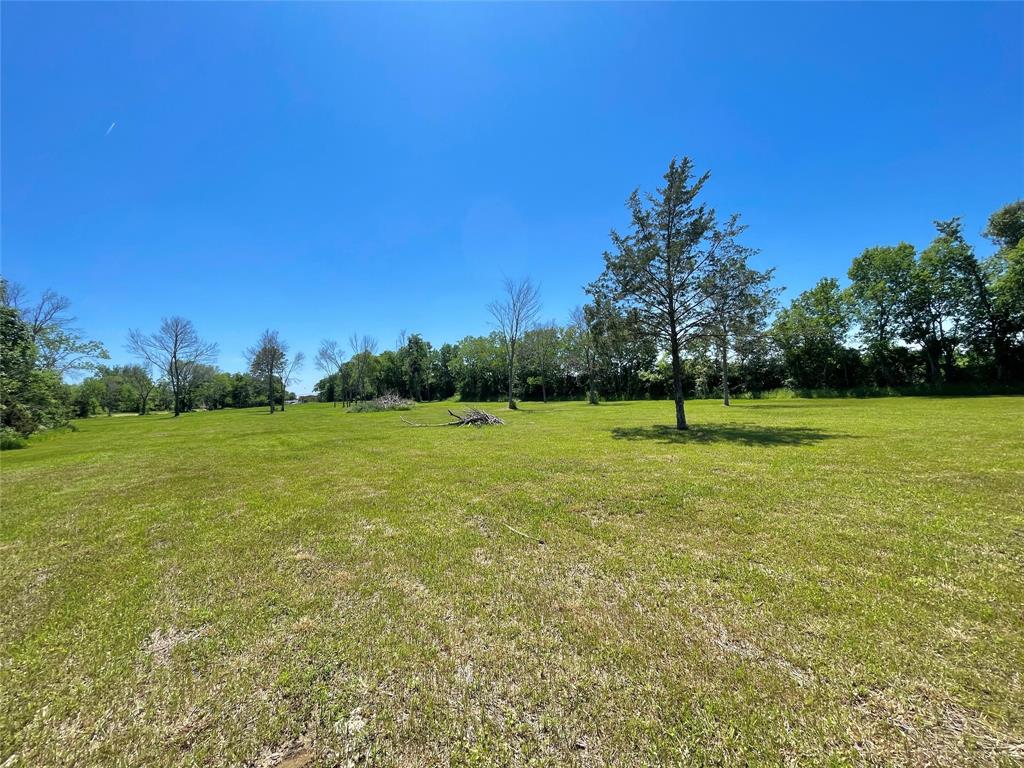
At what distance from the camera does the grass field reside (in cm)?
202

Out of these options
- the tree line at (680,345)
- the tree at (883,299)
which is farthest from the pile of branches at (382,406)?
the tree at (883,299)

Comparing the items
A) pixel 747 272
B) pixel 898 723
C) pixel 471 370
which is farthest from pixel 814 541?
pixel 471 370

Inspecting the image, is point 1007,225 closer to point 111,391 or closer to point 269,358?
point 269,358

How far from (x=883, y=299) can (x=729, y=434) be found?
1468 inches

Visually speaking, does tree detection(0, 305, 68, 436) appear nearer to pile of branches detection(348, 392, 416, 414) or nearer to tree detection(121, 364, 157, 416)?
pile of branches detection(348, 392, 416, 414)

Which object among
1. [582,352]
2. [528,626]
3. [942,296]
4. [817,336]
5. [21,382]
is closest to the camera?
[528,626]

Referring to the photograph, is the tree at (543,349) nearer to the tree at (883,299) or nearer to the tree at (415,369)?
the tree at (415,369)

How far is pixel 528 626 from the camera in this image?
117 inches

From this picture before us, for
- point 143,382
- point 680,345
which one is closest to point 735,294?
point 680,345

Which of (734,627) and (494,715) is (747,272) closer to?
(734,627)

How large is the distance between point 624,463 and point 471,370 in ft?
184

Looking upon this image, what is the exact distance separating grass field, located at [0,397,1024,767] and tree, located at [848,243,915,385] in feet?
130

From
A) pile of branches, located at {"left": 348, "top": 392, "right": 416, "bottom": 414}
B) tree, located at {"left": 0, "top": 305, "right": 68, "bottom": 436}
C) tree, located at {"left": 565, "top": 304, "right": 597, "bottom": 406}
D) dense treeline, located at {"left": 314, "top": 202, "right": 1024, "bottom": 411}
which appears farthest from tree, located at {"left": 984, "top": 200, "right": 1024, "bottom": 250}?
tree, located at {"left": 0, "top": 305, "right": 68, "bottom": 436}

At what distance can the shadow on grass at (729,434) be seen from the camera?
36.7 feet
